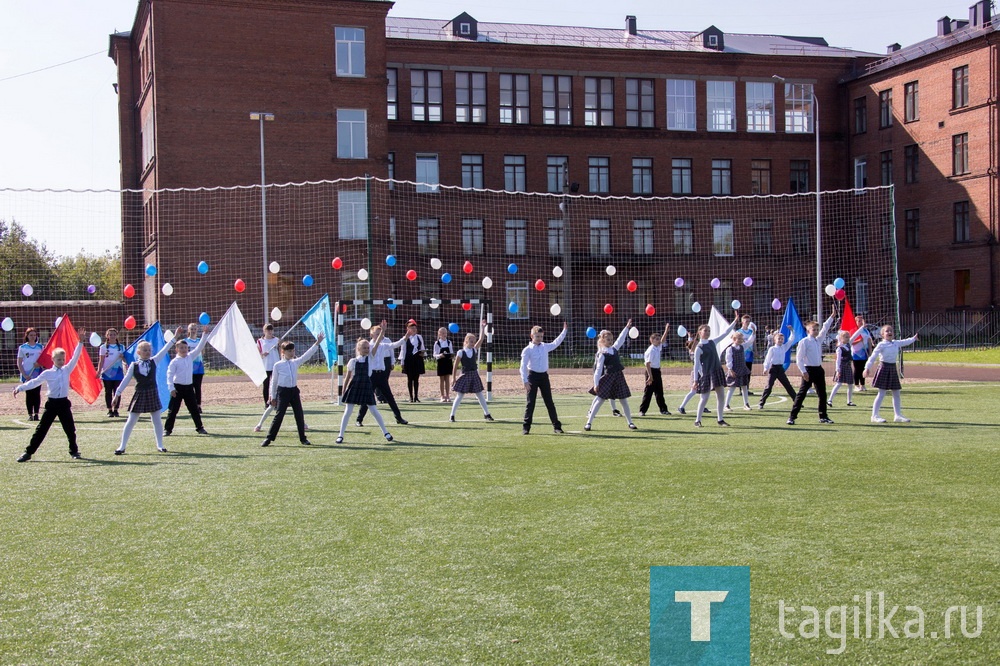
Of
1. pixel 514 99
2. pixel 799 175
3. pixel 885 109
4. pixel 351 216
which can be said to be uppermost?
pixel 514 99

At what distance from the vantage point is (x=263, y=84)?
137ft

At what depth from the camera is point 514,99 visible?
51.5 meters

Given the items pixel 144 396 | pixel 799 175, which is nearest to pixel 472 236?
pixel 799 175

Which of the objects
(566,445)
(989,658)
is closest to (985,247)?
(566,445)

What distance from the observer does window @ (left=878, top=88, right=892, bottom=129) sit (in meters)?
52.4

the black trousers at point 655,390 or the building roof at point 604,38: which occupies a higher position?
the building roof at point 604,38

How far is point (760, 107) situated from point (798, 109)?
2.27 meters

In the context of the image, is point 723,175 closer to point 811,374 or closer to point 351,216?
point 351,216

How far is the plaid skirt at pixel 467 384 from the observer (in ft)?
60.1

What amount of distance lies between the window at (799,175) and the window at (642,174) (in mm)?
8328

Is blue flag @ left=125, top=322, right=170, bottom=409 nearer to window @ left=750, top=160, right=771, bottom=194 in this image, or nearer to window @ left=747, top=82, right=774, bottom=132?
window @ left=750, top=160, right=771, bottom=194

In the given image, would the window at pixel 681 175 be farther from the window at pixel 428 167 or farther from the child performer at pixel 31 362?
the child performer at pixel 31 362

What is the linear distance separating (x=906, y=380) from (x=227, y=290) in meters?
23.7

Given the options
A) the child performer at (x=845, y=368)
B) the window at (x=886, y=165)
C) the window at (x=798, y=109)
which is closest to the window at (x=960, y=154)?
the window at (x=886, y=165)
